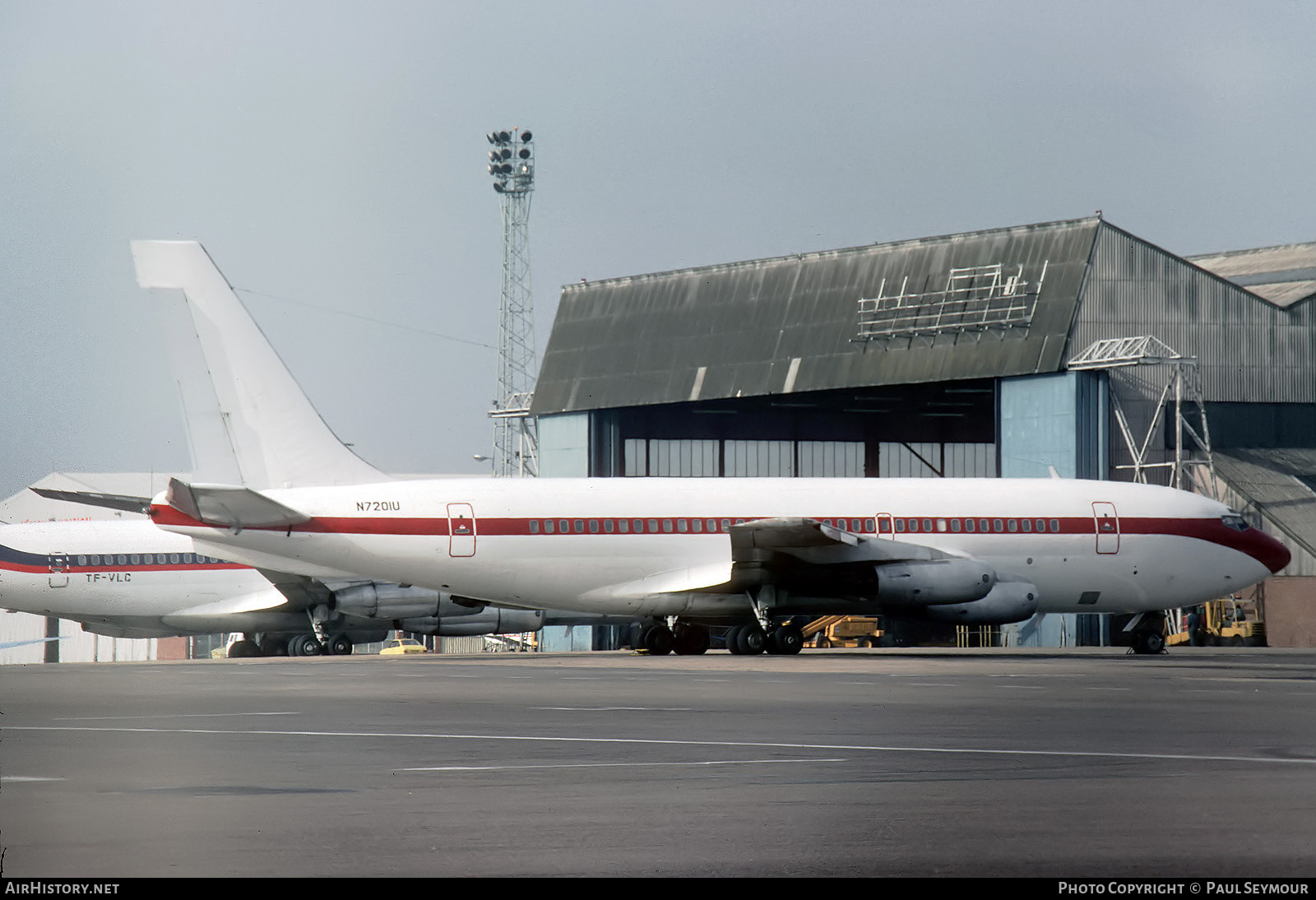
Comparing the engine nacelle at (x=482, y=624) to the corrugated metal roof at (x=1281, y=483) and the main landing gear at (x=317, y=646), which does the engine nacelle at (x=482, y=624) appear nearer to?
the main landing gear at (x=317, y=646)

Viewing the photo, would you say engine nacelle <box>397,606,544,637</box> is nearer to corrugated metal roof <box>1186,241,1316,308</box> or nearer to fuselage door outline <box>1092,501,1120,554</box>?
fuselage door outline <box>1092,501,1120,554</box>

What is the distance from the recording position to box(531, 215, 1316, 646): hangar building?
5131cm

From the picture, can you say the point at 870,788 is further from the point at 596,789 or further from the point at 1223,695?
the point at 1223,695

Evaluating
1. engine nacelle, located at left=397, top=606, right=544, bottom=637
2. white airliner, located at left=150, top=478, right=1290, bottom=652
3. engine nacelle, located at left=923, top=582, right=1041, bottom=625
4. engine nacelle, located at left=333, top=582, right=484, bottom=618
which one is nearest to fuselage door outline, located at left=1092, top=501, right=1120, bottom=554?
white airliner, located at left=150, top=478, right=1290, bottom=652

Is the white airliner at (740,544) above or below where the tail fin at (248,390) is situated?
below

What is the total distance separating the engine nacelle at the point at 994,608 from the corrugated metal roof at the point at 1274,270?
20.4 meters

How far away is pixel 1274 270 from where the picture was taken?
59.9 m

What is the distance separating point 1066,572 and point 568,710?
23068mm

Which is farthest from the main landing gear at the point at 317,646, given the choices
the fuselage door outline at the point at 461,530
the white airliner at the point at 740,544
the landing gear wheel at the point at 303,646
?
the fuselage door outline at the point at 461,530

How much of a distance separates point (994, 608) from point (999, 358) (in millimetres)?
15857

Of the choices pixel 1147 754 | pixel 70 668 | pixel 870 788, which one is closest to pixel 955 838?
pixel 870 788

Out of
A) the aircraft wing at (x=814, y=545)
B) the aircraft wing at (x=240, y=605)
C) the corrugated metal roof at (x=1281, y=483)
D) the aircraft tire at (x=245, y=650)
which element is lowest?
the aircraft tire at (x=245, y=650)

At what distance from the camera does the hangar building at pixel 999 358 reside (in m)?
51.3

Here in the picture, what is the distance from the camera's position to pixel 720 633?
66.2 meters
